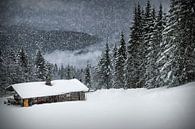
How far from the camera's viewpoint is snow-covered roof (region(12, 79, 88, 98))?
100ft

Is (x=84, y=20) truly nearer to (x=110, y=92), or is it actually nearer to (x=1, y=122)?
(x=1, y=122)

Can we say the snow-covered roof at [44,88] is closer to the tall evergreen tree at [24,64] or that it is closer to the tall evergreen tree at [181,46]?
the tall evergreen tree at [24,64]

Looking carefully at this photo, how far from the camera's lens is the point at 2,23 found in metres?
7.87

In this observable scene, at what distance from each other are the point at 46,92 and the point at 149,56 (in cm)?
1646

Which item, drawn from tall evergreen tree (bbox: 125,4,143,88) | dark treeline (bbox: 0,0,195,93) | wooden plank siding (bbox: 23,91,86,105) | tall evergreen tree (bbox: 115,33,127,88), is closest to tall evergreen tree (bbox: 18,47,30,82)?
dark treeline (bbox: 0,0,195,93)

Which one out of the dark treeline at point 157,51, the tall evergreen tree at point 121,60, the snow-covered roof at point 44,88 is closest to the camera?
the dark treeline at point 157,51

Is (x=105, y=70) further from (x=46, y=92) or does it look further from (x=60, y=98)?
(x=46, y=92)

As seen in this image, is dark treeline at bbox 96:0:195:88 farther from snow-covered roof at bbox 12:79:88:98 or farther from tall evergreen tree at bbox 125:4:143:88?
snow-covered roof at bbox 12:79:88:98

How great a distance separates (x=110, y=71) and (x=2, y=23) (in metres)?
41.2

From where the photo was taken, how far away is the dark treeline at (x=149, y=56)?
65.4 feet

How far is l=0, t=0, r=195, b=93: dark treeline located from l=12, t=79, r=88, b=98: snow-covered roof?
2.58 m

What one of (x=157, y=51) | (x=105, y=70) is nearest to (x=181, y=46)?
(x=157, y=51)

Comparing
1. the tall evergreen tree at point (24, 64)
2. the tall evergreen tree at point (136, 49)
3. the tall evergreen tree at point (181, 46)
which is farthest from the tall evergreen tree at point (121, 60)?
the tall evergreen tree at point (24, 64)

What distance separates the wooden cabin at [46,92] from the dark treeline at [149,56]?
3.03m
